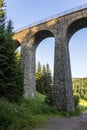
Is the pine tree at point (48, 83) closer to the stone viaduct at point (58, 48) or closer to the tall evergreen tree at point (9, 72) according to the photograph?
the stone viaduct at point (58, 48)

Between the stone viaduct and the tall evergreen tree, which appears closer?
the tall evergreen tree

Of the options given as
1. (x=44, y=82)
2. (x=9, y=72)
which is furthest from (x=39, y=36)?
(x=44, y=82)

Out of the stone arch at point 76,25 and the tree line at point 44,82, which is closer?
the stone arch at point 76,25

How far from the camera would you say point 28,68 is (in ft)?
110

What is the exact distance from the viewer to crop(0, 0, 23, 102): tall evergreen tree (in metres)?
20.2

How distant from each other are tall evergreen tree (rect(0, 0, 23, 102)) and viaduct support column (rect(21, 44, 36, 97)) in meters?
11.0

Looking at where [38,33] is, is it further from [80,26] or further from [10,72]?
[10,72]

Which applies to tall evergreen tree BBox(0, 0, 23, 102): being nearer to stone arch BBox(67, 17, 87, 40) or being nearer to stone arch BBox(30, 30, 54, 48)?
stone arch BBox(67, 17, 87, 40)

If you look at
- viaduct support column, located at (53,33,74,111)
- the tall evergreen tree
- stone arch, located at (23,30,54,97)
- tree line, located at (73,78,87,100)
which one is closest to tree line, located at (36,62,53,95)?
stone arch, located at (23,30,54,97)

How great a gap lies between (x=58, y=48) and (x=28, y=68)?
21.9ft

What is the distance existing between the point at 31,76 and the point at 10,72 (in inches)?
498

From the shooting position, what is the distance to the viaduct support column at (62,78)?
26.8 meters

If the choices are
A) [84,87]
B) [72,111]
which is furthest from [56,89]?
[84,87]

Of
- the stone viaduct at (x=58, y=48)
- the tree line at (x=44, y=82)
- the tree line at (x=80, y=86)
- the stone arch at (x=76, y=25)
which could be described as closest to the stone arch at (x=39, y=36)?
the stone viaduct at (x=58, y=48)
